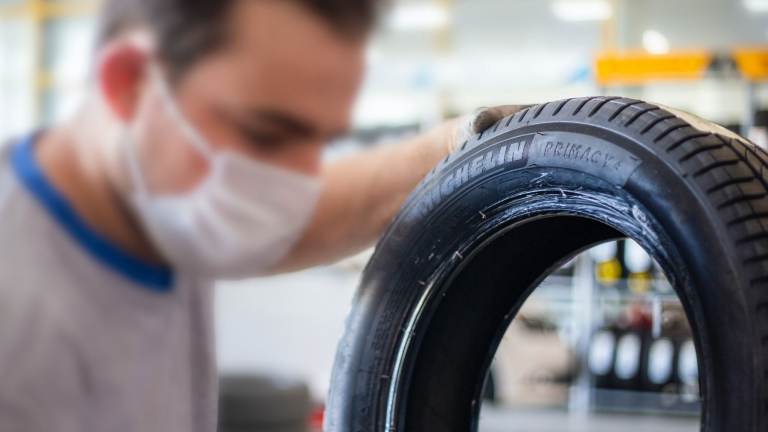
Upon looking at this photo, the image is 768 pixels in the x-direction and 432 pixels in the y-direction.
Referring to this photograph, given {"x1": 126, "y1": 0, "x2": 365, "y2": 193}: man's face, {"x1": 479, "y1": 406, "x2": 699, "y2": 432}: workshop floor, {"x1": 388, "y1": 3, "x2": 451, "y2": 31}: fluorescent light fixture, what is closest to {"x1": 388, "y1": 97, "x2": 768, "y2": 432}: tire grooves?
{"x1": 126, "y1": 0, "x2": 365, "y2": 193}: man's face

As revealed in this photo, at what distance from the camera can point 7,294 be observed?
1.40 feet

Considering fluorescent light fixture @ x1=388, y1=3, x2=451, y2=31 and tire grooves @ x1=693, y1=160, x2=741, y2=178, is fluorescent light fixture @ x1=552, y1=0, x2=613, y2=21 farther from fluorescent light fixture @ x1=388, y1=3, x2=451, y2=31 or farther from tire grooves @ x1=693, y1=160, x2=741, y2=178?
tire grooves @ x1=693, y1=160, x2=741, y2=178

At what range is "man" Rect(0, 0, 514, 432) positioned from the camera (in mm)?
429

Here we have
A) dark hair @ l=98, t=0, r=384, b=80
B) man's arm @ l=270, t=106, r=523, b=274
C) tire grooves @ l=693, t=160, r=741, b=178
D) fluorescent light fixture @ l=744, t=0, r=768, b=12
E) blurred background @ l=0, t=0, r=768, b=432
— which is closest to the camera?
dark hair @ l=98, t=0, r=384, b=80

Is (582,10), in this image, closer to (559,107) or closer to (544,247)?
(544,247)

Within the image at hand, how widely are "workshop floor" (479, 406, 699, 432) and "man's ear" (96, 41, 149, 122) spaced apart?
9.61ft

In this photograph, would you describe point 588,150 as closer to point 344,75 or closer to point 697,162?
point 697,162

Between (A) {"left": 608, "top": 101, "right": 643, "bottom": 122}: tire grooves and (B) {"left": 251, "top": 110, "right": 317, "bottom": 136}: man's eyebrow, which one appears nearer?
(B) {"left": 251, "top": 110, "right": 317, "bottom": 136}: man's eyebrow

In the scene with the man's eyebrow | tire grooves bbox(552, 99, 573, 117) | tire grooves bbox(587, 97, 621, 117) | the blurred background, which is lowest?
the man's eyebrow

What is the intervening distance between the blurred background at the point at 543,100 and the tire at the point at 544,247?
1203mm

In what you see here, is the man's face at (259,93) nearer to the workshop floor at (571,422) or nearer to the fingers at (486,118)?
the fingers at (486,118)

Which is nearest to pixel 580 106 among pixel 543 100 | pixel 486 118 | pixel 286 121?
pixel 486 118

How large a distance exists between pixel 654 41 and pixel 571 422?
2.84 meters

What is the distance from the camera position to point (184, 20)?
41 cm
